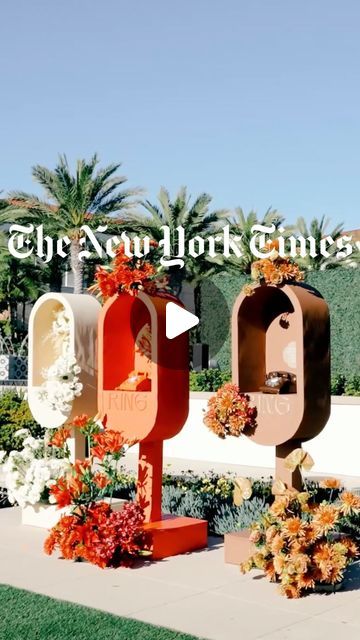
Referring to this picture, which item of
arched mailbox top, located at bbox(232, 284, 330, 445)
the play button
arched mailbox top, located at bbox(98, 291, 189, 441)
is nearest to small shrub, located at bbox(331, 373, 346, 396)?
arched mailbox top, located at bbox(98, 291, 189, 441)

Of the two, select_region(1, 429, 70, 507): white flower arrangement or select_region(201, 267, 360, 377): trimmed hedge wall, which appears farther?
select_region(201, 267, 360, 377): trimmed hedge wall

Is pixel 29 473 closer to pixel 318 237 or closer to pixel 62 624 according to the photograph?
pixel 62 624

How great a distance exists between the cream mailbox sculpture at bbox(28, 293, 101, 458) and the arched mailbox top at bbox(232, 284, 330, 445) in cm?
208

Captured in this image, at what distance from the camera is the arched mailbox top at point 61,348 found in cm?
866

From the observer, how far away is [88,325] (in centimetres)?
880

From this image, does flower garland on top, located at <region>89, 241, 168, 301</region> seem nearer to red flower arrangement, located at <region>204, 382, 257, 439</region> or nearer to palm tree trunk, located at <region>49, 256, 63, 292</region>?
red flower arrangement, located at <region>204, 382, 257, 439</region>

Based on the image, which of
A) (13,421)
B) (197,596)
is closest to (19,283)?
(13,421)

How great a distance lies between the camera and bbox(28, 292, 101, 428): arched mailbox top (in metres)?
8.66

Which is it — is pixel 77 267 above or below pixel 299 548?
above

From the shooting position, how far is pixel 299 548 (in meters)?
5.78

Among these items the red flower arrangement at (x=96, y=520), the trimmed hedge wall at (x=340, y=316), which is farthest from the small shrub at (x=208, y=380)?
the red flower arrangement at (x=96, y=520)

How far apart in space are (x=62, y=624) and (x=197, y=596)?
3.80 ft

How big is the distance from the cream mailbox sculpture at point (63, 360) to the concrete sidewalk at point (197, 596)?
5.60ft

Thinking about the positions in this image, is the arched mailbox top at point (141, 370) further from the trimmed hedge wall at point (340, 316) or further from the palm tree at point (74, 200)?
the palm tree at point (74, 200)
